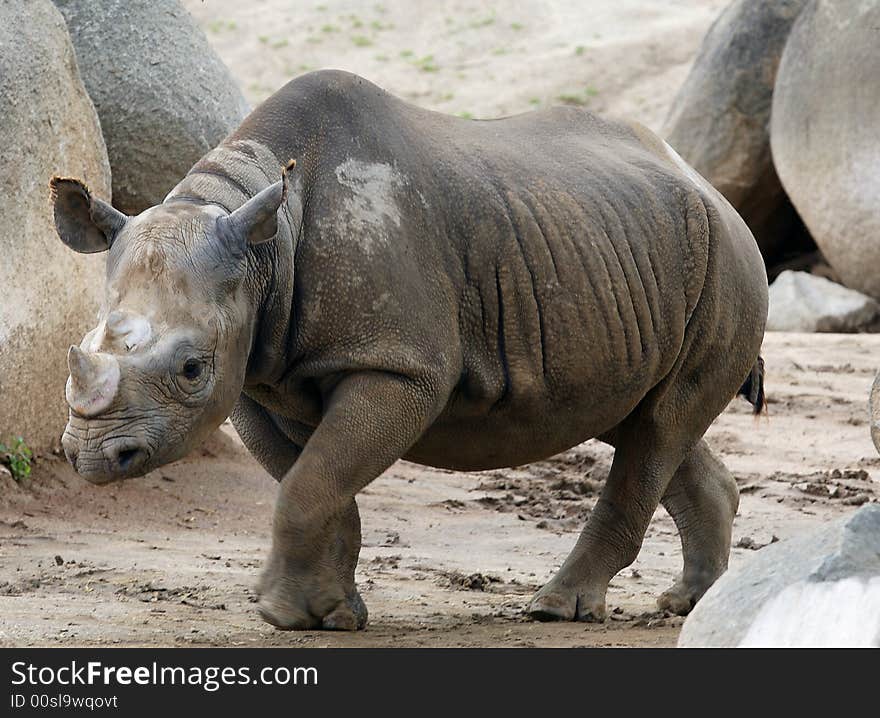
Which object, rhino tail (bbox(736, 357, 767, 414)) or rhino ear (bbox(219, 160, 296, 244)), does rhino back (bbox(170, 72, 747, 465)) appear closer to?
rhino ear (bbox(219, 160, 296, 244))

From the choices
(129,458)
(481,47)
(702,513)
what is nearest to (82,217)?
(129,458)

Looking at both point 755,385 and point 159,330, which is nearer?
point 159,330

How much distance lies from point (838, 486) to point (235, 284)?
495 cm

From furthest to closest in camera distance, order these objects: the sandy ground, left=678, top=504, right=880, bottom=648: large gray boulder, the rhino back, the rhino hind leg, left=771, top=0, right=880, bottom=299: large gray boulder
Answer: the sandy ground
left=771, top=0, right=880, bottom=299: large gray boulder
the rhino hind leg
the rhino back
left=678, top=504, right=880, bottom=648: large gray boulder

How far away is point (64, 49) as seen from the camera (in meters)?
8.33

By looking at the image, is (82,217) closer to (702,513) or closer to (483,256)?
(483,256)

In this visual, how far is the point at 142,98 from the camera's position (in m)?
9.05

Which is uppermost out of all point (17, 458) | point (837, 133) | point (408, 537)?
point (17, 458)

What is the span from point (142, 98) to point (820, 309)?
6.67 meters

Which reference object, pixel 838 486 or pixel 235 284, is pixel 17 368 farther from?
pixel 838 486

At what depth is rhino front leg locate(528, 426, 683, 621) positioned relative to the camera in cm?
636

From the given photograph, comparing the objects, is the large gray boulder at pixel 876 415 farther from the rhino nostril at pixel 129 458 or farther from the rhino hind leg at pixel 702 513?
the rhino nostril at pixel 129 458

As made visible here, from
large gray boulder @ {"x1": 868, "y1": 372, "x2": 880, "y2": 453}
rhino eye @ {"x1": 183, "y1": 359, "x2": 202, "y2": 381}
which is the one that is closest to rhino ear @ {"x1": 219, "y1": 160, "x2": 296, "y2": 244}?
rhino eye @ {"x1": 183, "y1": 359, "x2": 202, "y2": 381}

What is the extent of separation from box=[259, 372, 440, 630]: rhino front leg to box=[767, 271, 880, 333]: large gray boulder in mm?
8697
